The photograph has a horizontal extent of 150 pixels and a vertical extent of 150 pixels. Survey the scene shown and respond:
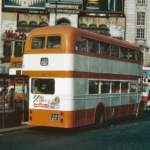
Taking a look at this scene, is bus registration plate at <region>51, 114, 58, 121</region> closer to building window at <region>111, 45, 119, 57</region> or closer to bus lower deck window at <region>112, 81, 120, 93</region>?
bus lower deck window at <region>112, 81, 120, 93</region>

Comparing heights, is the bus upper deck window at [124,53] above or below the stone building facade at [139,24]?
below

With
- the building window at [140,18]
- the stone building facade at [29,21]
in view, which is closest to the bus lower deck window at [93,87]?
the stone building facade at [29,21]

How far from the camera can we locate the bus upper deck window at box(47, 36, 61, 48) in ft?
39.9

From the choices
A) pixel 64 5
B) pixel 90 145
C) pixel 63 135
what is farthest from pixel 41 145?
pixel 64 5

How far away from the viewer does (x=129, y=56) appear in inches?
661

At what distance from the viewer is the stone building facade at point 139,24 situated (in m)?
46.5

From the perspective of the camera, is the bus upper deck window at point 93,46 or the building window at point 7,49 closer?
the bus upper deck window at point 93,46

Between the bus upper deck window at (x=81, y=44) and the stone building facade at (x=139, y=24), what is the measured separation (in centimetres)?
3442

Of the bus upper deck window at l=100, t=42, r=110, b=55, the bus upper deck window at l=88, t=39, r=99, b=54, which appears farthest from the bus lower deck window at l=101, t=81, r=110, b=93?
the bus upper deck window at l=88, t=39, r=99, b=54

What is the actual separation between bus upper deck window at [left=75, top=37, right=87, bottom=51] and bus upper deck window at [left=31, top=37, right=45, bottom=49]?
1.29 metres

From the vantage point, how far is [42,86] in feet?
41.3

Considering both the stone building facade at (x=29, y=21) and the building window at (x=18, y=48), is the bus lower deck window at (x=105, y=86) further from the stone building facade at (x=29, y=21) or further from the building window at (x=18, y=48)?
the building window at (x=18, y=48)

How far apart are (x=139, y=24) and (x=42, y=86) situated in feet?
122

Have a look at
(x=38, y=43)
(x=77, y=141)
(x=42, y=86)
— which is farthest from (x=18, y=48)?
(x=77, y=141)
